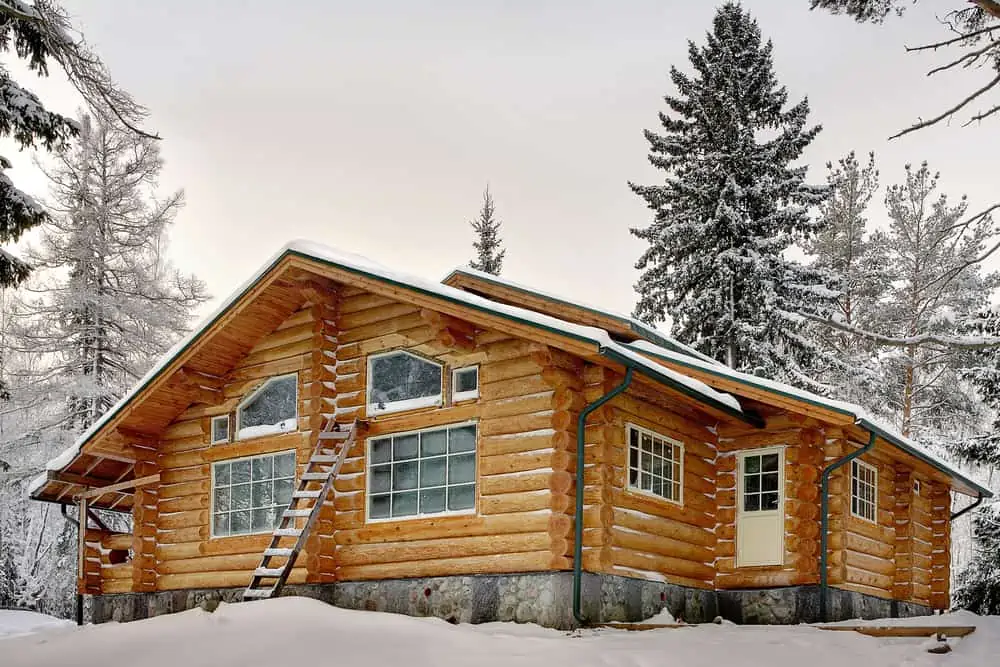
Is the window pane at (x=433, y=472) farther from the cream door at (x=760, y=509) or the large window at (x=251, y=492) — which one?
the cream door at (x=760, y=509)

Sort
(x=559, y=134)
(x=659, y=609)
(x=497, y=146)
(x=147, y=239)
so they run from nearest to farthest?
(x=659, y=609)
(x=147, y=239)
(x=497, y=146)
(x=559, y=134)

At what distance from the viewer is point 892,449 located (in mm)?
15609

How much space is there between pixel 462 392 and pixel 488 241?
25.3 meters

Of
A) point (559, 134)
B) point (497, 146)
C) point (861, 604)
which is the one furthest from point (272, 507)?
point (559, 134)

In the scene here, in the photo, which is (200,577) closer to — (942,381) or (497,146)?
(942,381)

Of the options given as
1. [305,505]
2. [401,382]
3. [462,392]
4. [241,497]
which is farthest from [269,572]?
[462,392]

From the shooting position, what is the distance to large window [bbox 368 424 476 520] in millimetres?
13102

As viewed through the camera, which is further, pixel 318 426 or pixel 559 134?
pixel 559 134

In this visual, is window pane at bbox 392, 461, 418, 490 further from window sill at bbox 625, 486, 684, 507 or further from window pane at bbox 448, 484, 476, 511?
window sill at bbox 625, 486, 684, 507

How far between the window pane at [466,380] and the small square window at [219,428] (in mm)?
4716

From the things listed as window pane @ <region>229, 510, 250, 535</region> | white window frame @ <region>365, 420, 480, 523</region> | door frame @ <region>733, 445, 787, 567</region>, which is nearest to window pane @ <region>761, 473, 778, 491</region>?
door frame @ <region>733, 445, 787, 567</region>

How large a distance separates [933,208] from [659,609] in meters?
21.4

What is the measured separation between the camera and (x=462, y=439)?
43.4ft

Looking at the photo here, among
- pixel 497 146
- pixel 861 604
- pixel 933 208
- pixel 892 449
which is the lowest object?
pixel 861 604
